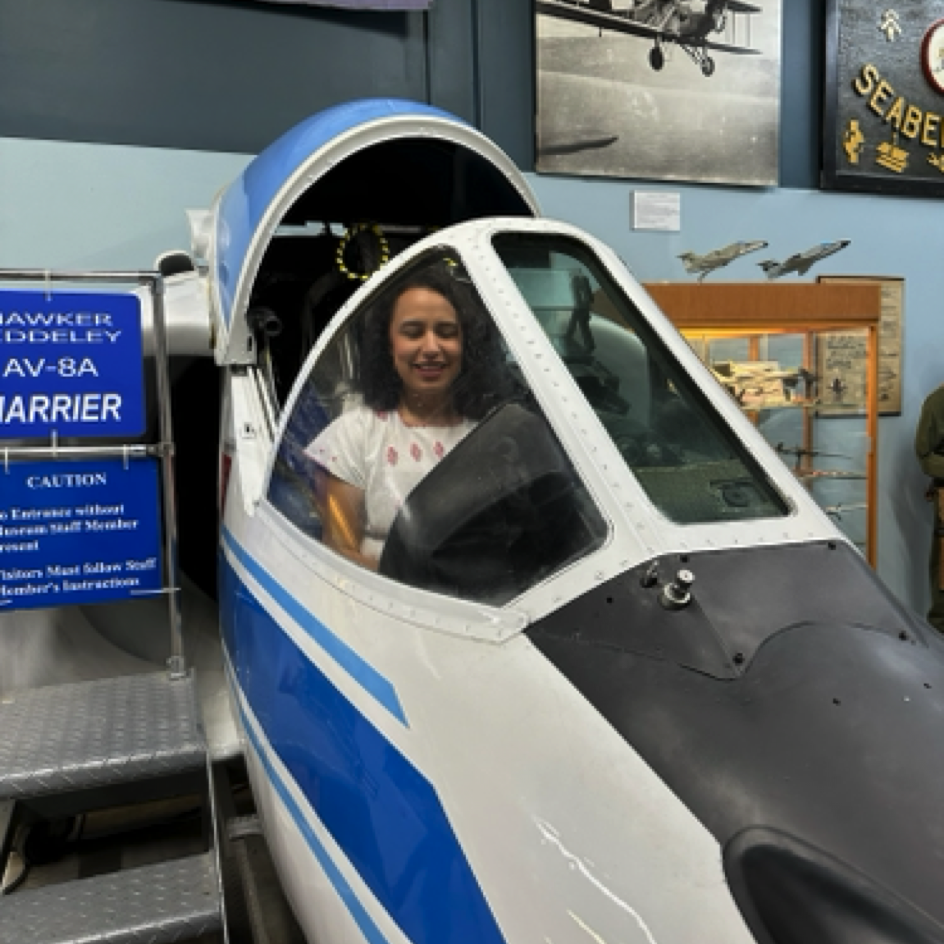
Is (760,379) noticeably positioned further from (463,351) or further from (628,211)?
(463,351)

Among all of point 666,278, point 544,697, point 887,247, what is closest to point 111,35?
point 666,278

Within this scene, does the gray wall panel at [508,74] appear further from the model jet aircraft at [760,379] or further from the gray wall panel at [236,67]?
the model jet aircraft at [760,379]

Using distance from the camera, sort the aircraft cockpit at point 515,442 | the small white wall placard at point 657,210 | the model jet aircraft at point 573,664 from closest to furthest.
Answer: the model jet aircraft at point 573,664
the aircraft cockpit at point 515,442
the small white wall placard at point 657,210

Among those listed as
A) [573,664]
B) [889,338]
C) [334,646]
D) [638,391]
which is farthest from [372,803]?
[889,338]

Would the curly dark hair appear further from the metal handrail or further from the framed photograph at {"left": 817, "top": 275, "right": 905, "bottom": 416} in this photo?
the framed photograph at {"left": 817, "top": 275, "right": 905, "bottom": 416}

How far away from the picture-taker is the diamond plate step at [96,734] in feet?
5.87

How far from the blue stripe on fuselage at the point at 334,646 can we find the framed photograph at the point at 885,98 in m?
4.68

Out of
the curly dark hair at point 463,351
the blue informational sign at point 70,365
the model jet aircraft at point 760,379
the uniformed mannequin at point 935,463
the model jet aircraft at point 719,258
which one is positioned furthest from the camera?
the uniformed mannequin at point 935,463

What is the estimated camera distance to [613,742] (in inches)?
35.9

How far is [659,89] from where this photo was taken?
14.9ft

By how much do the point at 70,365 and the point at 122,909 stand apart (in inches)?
54.2

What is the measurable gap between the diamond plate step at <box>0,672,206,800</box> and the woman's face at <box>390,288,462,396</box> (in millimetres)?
1052

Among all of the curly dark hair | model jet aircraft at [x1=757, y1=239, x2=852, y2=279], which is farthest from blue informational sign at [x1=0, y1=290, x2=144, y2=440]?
model jet aircraft at [x1=757, y1=239, x2=852, y2=279]

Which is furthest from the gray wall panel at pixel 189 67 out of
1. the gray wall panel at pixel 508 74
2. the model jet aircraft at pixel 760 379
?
the model jet aircraft at pixel 760 379
